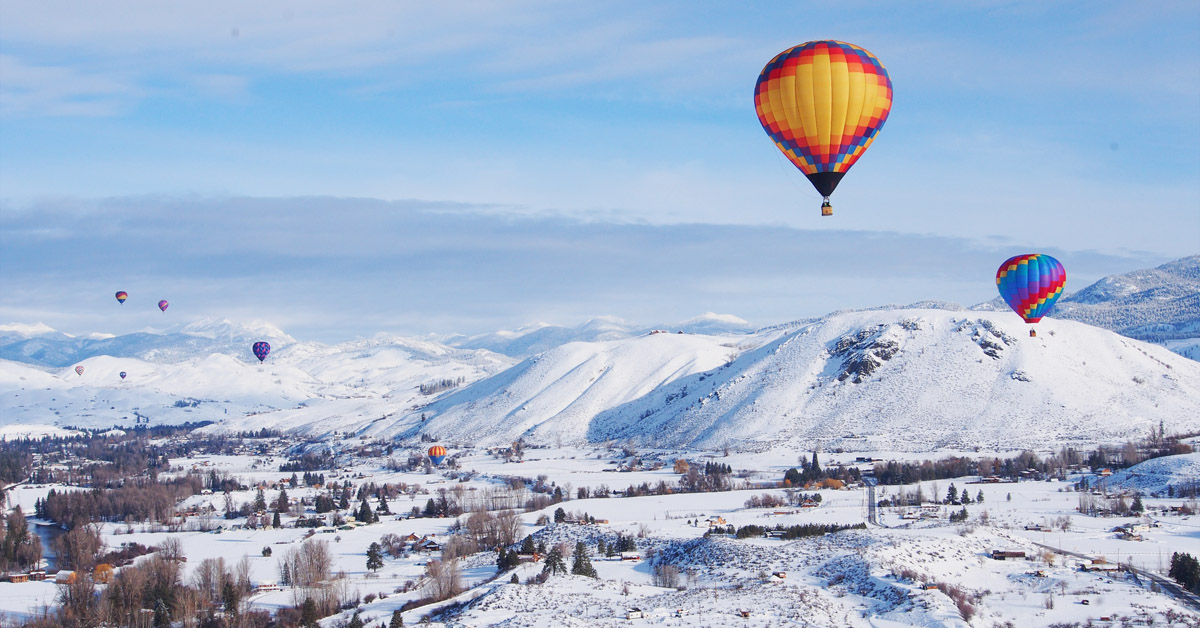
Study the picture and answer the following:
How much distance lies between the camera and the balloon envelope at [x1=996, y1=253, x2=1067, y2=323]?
330 feet

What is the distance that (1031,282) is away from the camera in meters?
100

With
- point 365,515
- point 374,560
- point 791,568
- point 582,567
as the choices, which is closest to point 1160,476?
point 791,568

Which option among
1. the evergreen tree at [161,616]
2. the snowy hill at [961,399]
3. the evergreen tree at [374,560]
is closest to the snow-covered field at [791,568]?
the evergreen tree at [374,560]

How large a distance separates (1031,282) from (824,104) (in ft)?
161

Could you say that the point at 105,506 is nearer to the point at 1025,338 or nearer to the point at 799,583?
the point at 799,583

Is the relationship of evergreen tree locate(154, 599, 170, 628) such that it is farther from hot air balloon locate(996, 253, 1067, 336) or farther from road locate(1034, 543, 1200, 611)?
hot air balloon locate(996, 253, 1067, 336)

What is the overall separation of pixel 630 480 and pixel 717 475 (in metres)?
12.2

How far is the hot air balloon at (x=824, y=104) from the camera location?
59094mm

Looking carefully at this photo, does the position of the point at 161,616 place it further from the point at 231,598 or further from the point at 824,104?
the point at 824,104

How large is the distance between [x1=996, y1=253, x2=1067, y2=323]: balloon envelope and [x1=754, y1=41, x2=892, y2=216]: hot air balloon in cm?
4539

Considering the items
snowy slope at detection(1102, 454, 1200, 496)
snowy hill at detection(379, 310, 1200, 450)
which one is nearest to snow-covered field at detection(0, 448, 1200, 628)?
snowy slope at detection(1102, 454, 1200, 496)

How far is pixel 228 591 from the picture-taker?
71312mm

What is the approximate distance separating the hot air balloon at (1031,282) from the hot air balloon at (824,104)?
45.4 meters

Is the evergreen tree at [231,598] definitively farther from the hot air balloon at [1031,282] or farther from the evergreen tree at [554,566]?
the hot air balloon at [1031,282]
